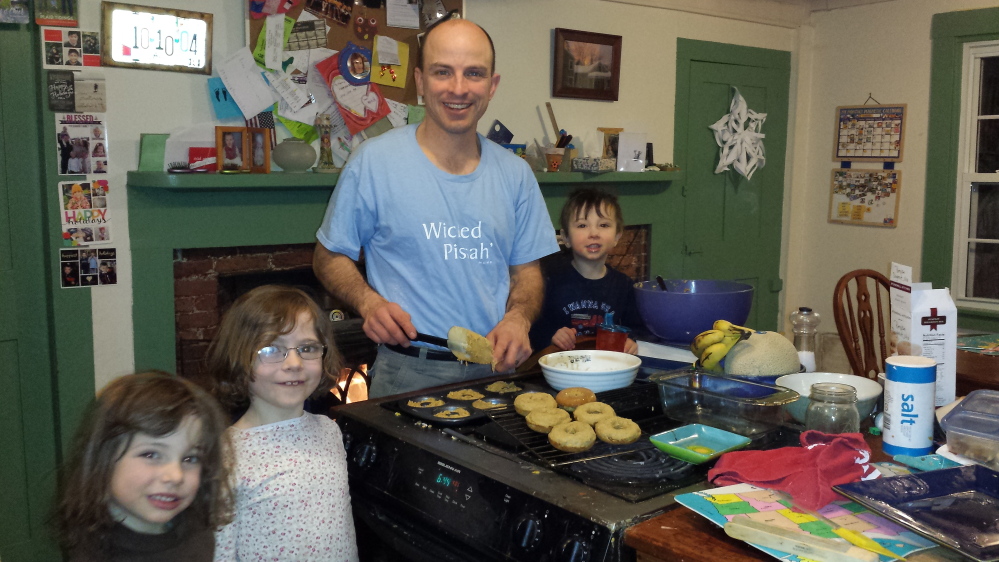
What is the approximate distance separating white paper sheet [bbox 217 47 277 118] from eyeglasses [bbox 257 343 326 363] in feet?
6.11

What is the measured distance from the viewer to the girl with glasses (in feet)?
5.05

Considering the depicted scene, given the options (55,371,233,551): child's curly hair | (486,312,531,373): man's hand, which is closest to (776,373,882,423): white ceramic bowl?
(486,312,531,373): man's hand

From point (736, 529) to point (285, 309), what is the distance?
90cm

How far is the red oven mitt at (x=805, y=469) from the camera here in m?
1.24

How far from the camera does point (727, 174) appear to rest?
197 inches

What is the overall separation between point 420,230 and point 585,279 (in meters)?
1.03

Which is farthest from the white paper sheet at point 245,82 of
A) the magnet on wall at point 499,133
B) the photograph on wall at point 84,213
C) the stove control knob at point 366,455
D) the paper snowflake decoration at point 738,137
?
the paper snowflake decoration at point 738,137

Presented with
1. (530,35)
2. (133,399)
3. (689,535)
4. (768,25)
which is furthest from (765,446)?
(768,25)

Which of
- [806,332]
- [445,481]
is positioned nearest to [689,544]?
[445,481]

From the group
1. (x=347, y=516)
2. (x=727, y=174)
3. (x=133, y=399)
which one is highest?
(x=727, y=174)

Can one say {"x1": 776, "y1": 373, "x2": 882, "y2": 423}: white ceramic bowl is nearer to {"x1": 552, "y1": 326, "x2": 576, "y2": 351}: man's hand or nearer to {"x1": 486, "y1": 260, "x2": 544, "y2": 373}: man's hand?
{"x1": 486, "y1": 260, "x2": 544, "y2": 373}: man's hand

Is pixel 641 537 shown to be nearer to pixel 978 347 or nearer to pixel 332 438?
pixel 332 438

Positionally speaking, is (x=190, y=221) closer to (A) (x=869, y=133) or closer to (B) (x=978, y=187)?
(A) (x=869, y=133)

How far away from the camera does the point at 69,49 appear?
2881 mm
